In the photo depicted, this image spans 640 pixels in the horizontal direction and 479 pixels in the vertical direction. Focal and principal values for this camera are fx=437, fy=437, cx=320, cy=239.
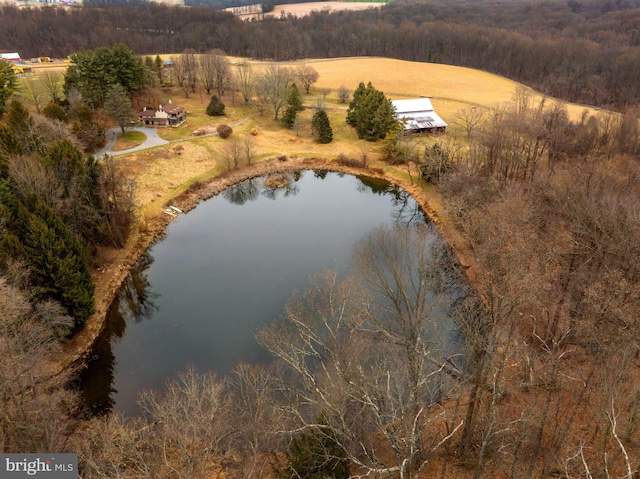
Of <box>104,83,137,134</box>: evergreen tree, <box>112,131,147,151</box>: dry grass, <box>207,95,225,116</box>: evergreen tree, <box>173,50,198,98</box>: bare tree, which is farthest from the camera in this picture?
<box>173,50,198,98</box>: bare tree

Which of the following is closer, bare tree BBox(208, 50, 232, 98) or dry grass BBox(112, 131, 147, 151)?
dry grass BBox(112, 131, 147, 151)

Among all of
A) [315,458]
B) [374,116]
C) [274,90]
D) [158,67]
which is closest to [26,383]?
[315,458]

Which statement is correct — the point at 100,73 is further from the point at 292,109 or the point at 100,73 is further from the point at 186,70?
the point at 292,109

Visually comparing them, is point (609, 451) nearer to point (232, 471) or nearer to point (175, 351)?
point (232, 471)

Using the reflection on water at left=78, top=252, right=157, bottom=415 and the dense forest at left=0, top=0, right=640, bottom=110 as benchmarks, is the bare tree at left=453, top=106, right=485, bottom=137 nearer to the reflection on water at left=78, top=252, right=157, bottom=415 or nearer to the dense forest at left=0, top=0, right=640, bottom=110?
the dense forest at left=0, top=0, right=640, bottom=110

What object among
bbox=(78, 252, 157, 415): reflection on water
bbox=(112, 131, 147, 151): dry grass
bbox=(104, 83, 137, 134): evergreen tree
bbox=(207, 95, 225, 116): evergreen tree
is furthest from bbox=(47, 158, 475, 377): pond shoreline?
bbox=(207, 95, 225, 116): evergreen tree
